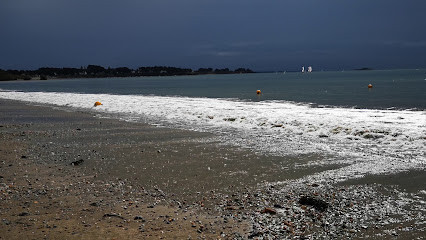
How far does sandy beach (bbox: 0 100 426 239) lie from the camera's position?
4703 mm

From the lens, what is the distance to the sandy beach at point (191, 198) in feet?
15.4

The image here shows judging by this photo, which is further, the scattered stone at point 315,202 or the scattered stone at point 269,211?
the scattered stone at point 315,202

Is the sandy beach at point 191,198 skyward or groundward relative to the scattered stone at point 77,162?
groundward

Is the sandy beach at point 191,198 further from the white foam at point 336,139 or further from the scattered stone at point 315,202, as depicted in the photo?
the white foam at point 336,139

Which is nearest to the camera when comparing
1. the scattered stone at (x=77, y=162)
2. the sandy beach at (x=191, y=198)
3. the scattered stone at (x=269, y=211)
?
the sandy beach at (x=191, y=198)

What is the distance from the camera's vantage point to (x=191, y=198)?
19.7 ft

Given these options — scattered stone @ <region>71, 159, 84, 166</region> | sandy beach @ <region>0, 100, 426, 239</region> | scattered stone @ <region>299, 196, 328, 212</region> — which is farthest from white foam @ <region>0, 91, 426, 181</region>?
scattered stone @ <region>71, 159, 84, 166</region>

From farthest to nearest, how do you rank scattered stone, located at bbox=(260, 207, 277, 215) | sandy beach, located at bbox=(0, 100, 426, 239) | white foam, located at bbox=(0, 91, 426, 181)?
1. white foam, located at bbox=(0, 91, 426, 181)
2. scattered stone, located at bbox=(260, 207, 277, 215)
3. sandy beach, located at bbox=(0, 100, 426, 239)

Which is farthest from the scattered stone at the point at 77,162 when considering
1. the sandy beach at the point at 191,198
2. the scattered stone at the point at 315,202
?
the scattered stone at the point at 315,202

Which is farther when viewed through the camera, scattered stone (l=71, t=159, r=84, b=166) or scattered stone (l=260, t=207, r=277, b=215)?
scattered stone (l=71, t=159, r=84, b=166)

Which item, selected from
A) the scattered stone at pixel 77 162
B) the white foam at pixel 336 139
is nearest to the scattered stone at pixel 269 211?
the white foam at pixel 336 139

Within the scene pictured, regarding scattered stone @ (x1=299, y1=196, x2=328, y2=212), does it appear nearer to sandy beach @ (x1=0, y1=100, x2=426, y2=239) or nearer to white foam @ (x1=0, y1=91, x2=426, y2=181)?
sandy beach @ (x1=0, y1=100, x2=426, y2=239)

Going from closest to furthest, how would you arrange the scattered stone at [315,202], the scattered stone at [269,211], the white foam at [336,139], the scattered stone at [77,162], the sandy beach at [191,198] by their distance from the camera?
the sandy beach at [191,198]
the scattered stone at [269,211]
the scattered stone at [315,202]
the white foam at [336,139]
the scattered stone at [77,162]

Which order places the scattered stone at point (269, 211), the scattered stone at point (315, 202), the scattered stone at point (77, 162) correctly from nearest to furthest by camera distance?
the scattered stone at point (269, 211) → the scattered stone at point (315, 202) → the scattered stone at point (77, 162)
